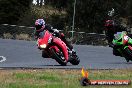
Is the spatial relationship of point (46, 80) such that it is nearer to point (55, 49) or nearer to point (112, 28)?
point (55, 49)

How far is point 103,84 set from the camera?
10039 mm

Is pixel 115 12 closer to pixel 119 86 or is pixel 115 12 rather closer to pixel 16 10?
pixel 16 10

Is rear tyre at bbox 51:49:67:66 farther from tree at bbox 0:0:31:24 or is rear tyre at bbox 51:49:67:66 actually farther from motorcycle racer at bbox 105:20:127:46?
tree at bbox 0:0:31:24

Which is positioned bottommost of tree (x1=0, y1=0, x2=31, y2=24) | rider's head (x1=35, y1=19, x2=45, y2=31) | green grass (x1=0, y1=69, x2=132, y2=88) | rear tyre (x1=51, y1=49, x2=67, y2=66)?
tree (x1=0, y1=0, x2=31, y2=24)


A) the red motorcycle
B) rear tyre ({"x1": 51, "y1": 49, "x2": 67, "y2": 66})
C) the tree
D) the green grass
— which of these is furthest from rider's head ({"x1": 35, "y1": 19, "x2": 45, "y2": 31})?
the tree

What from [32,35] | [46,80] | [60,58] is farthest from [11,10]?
[46,80]

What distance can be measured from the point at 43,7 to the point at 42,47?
109 feet

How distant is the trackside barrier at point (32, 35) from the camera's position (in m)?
36.7

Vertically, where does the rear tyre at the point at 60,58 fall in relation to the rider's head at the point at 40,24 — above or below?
below

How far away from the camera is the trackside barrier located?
36719 mm

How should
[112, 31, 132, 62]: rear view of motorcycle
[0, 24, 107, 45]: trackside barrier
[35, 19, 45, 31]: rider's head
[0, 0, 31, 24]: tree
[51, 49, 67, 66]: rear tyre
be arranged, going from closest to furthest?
[35, 19, 45, 31]: rider's head < [51, 49, 67, 66]: rear tyre < [112, 31, 132, 62]: rear view of motorcycle < [0, 24, 107, 45]: trackside barrier < [0, 0, 31, 24]: tree

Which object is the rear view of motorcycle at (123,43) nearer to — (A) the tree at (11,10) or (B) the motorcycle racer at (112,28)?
(B) the motorcycle racer at (112,28)

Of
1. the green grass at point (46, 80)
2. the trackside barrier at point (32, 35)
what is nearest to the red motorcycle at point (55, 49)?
the green grass at point (46, 80)

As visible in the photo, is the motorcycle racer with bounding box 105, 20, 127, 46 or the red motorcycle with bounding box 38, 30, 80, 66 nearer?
the red motorcycle with bounding box 38, 30, 80, 66
